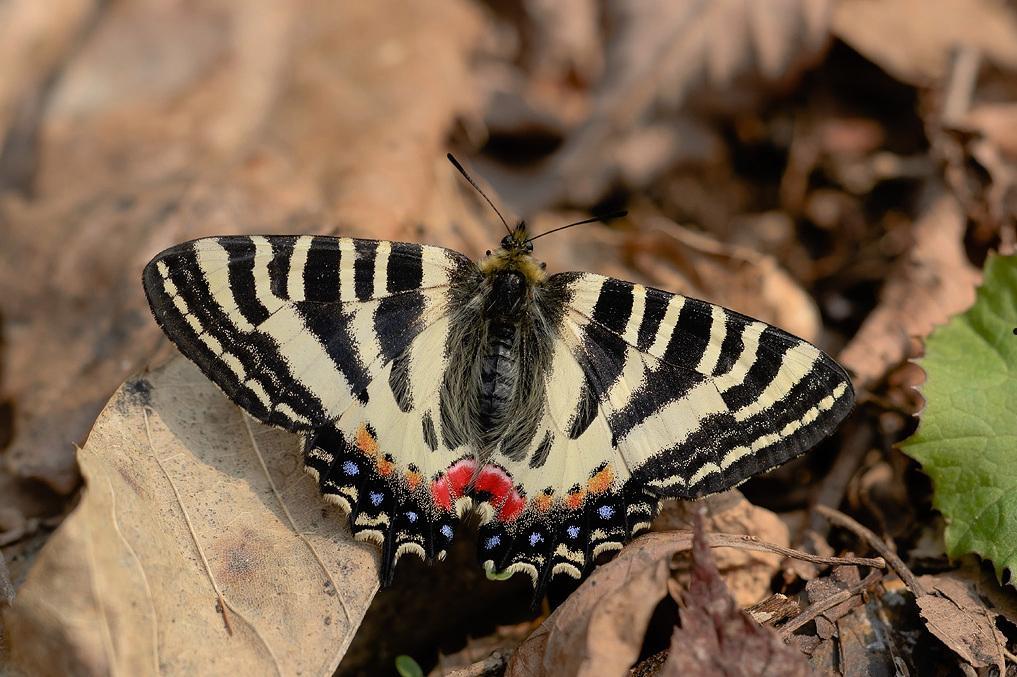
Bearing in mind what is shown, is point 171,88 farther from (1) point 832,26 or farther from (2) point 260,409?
(1) point 832,26

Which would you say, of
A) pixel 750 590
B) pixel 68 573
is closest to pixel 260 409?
pixel 68 573

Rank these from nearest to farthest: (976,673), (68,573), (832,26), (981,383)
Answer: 1. (68,573)
2. (976,673)
3. (981,383)
4. (832,26)

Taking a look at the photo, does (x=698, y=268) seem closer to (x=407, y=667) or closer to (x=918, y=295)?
(x=918, y=295)

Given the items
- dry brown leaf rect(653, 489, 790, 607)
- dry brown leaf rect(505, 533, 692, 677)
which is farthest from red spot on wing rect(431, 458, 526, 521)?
dry brown leaf rect(653, 489, 790, 607)

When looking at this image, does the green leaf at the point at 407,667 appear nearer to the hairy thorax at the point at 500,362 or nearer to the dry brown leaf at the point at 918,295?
the hairy thorax at the point at 500,362

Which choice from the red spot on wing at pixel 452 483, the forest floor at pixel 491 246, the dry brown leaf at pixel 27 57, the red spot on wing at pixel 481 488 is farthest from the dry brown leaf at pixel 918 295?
the dry brown leaf at pixel 27 57

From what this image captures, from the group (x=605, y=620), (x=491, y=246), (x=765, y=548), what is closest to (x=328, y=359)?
(x=605, y=620)
